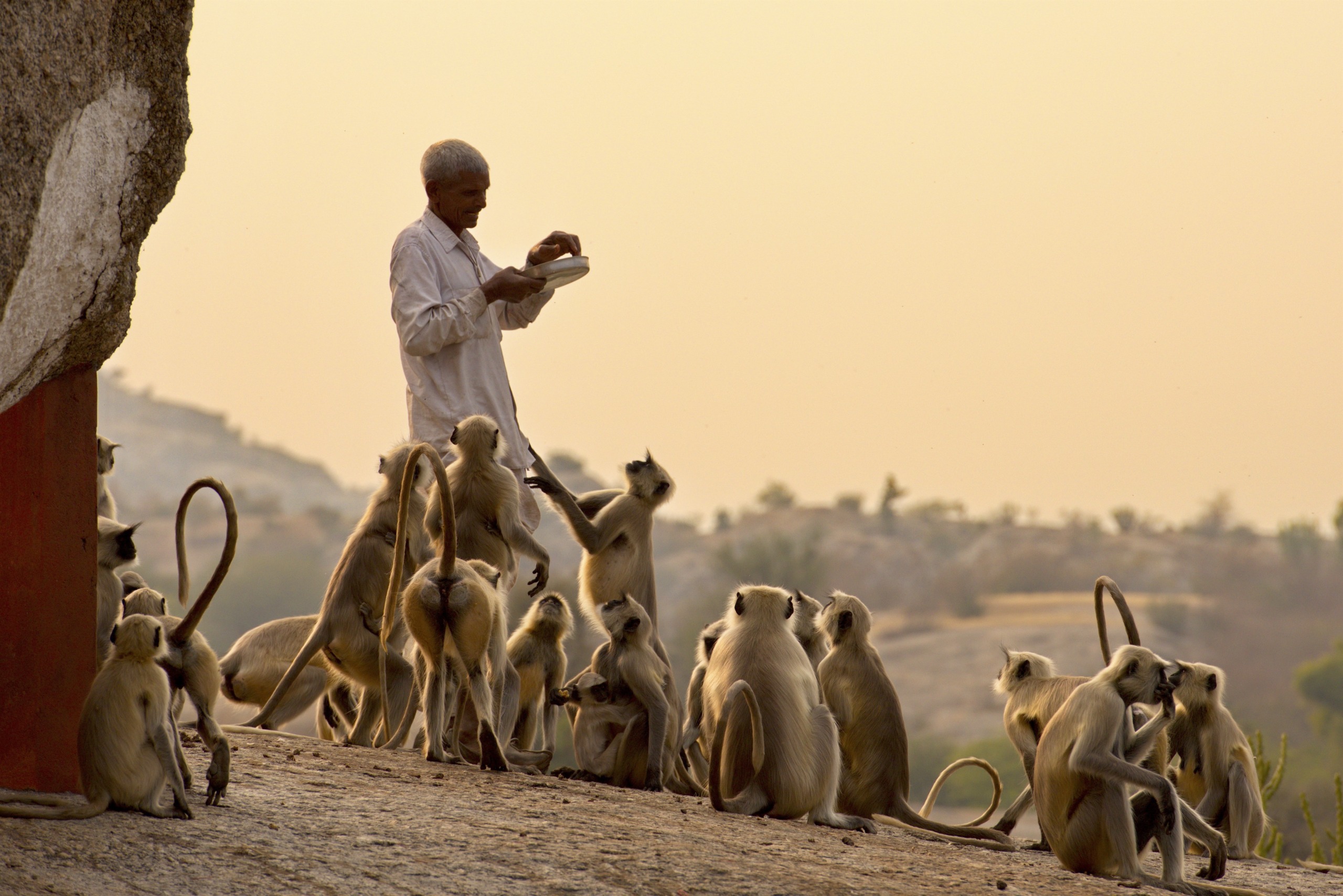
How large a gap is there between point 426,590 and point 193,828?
1.50 m

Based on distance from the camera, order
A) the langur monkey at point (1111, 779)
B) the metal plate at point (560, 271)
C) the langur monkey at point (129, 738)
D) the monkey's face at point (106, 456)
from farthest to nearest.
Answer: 1. the metal plate at point (560, 271)
2. the monkey's face at point (106, 456)
3. the langur monkey at point (1111, 779)
4. the langur monkey at point (129, 738)

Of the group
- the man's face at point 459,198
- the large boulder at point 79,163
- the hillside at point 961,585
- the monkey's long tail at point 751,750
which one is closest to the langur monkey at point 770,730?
the monkey's long tail at point 751,750

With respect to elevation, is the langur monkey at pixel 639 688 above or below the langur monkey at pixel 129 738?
above

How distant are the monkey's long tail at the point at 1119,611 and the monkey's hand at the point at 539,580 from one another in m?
2.02

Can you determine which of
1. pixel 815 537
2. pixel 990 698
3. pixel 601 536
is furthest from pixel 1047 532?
pixel 601 536

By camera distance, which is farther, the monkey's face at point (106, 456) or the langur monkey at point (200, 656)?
the monkey's face at point (106, 456)

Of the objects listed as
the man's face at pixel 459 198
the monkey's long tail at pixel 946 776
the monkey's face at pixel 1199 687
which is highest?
the man's face at pixel 459 198

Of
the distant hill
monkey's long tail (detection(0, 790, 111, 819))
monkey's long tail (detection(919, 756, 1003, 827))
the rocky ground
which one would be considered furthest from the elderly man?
the distant hill

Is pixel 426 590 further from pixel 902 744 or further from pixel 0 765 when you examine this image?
pixel 902 744

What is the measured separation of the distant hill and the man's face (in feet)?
193

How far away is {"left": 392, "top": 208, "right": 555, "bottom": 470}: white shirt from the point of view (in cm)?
572

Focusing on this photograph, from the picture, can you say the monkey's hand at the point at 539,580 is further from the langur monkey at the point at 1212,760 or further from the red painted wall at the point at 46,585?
the langur monkey at the point at 1212,760

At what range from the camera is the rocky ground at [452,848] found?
3.44 metres

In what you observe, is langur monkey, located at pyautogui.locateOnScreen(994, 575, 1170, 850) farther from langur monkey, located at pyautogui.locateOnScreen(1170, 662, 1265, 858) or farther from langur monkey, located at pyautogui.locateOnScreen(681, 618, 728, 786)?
langur monkey, located at pyautogui.locateOnScreen(681, 618, 728, 786)
